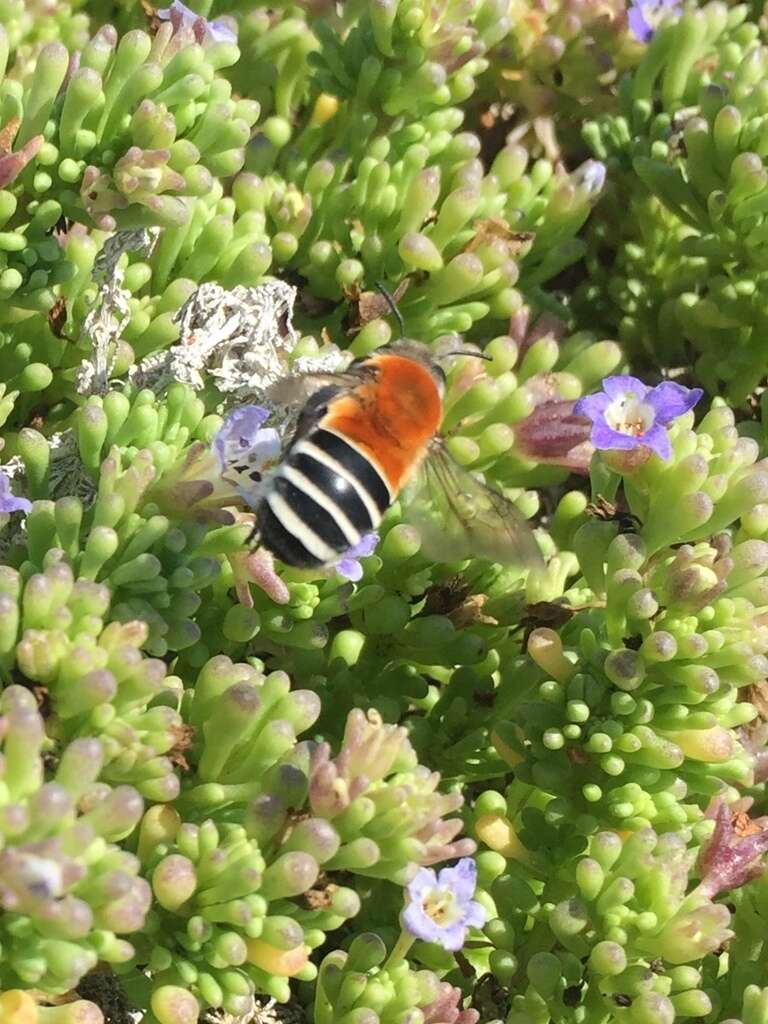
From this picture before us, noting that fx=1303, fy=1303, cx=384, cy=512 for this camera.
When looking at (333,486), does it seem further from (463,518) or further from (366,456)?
(463,518)

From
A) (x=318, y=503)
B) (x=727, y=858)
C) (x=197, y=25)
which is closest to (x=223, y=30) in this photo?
(x=197, y=25)

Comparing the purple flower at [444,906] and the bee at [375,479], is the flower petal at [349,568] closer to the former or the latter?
the bee at [375,479]

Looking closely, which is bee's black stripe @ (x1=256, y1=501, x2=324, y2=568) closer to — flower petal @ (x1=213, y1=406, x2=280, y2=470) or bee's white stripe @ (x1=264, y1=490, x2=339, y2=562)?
bee's white stripe @ (x1=264, y1=490, x2=339, y2=562)

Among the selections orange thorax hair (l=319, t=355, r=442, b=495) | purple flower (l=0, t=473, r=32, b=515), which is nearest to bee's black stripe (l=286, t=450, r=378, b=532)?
orange thorax hair (l=319, t=355, r=442, b=495)

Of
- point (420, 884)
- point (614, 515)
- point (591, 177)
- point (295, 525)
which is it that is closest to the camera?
point (295, 525)

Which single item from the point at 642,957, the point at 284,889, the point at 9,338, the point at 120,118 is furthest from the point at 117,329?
the point at 642,957

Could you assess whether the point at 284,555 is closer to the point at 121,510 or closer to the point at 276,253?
the point at 121,510

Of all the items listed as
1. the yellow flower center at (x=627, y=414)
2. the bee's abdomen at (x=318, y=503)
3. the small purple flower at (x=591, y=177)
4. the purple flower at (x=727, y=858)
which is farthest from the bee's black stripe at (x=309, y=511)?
the small purple flower at (x=591, y=177)
